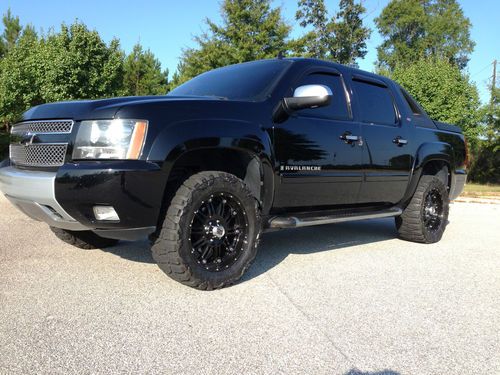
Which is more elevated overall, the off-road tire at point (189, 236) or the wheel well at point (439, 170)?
the wheel well at point (439, 170)

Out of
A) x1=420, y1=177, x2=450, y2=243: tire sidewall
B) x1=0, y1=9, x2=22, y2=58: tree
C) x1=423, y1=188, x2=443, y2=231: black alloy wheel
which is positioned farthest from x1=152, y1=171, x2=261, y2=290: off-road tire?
x1=0, y1=9, x2=22, y2=58: tree

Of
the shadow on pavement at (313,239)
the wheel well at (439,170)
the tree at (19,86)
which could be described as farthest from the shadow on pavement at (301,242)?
the tree at (19,86)

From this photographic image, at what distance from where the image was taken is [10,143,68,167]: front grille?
10.3 feet

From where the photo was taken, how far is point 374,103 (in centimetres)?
502

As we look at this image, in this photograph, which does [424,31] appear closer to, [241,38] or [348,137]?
[241,38]

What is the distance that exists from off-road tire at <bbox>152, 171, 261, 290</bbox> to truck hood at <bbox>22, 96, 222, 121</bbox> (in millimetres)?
634

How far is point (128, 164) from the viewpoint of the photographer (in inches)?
117

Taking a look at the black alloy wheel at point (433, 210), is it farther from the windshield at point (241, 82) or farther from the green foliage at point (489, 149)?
the green foliage at point (489, 149)

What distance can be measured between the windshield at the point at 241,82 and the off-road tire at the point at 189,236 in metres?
0.85

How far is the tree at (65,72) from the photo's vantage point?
64.3ft

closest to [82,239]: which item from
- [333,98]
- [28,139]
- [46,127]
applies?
[28,139]

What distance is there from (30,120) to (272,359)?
8.20 feet

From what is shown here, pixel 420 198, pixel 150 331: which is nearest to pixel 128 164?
pixel 150 331

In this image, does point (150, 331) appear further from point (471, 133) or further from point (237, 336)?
point (471, 133)
